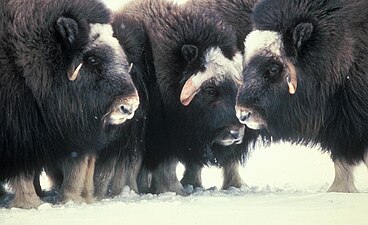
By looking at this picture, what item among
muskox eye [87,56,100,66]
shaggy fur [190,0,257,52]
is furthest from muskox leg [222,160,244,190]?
muskox eye [87,56,100,66]

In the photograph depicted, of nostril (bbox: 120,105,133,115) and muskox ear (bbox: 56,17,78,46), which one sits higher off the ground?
muskox ear (bbox: 56,17,78,46)

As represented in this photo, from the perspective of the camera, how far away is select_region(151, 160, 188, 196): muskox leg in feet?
20.5

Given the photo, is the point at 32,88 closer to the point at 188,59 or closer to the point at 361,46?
the point at 188,59

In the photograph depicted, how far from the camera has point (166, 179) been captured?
20.5ft

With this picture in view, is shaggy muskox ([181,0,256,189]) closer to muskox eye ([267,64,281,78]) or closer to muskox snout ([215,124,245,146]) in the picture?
muskox snout ([215,124,245,146])

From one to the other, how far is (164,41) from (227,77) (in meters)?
0.43

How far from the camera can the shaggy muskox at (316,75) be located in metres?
5.82

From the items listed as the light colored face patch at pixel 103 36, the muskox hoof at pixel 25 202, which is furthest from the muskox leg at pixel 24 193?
the light colored face patch at pixel 103 36

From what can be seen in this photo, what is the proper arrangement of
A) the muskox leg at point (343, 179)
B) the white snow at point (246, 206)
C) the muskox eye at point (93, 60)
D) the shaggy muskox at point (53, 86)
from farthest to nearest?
1. the muskox leg at point (343, 179)
2. the muskox eye at point (93, 60)
3. the shaggy muskox at point (53, 86)
4. the white snow at point (246, 206)

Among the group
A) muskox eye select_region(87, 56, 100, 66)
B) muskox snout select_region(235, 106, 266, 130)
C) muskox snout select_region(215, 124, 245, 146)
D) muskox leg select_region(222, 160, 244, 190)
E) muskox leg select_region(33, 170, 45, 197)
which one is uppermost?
muskox eye select_region(87, 56, 100, 66)

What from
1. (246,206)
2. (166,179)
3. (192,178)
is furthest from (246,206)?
(192,178)

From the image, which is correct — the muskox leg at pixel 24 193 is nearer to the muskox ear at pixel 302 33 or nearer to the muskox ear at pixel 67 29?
the muskox ear at pixel 67 29

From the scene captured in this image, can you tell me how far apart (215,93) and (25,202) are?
132 centimetres

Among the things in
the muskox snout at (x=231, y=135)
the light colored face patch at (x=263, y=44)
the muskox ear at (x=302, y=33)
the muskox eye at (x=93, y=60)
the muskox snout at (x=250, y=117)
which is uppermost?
the muskox ear at (x=302, y=33)
